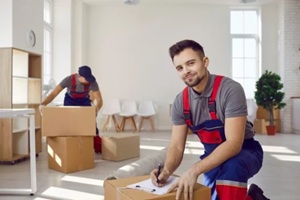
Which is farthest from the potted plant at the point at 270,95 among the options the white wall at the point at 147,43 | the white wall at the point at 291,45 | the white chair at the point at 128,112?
the white chair at the point at 128,112

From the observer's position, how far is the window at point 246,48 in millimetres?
8148

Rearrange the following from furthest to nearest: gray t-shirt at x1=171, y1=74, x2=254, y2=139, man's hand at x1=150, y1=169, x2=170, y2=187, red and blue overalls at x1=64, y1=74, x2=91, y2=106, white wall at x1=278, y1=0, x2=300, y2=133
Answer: white wall at x1=278, y1=0, x2=300, y2=133 < red and blue overalls at x1=64, y1=74, x2=91, y2=106 < gray t-shirt at x1=171, y1=74, x2=254, y2=139 < man's hand at x1=150, y1=169, x2=170, y2=187

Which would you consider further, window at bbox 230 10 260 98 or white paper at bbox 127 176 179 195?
window at bbox 230 10 260 98

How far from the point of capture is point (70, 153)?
3361 mm

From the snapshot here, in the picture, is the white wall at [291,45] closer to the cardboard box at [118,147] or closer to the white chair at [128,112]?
the white chair at [128,112]

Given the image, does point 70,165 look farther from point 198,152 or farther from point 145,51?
point 145,51

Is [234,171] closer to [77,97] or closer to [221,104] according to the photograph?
[221,104]

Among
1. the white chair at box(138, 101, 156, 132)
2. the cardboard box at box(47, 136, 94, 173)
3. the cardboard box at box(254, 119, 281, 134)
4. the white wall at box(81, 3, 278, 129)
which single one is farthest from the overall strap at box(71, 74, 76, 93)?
the cardboard box at box(254, 119, 281, 134)

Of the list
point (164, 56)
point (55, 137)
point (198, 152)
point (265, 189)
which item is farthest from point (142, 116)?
point (265, 189)

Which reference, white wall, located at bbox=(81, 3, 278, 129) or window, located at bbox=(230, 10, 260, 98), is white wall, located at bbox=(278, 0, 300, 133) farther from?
window, located at bbox=(230, 10, 260, 98)

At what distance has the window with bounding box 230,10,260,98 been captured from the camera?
321 inches

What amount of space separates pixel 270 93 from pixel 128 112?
11.3 ft

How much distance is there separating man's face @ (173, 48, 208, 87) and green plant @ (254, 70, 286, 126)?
6.00m

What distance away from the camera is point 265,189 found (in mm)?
2730
